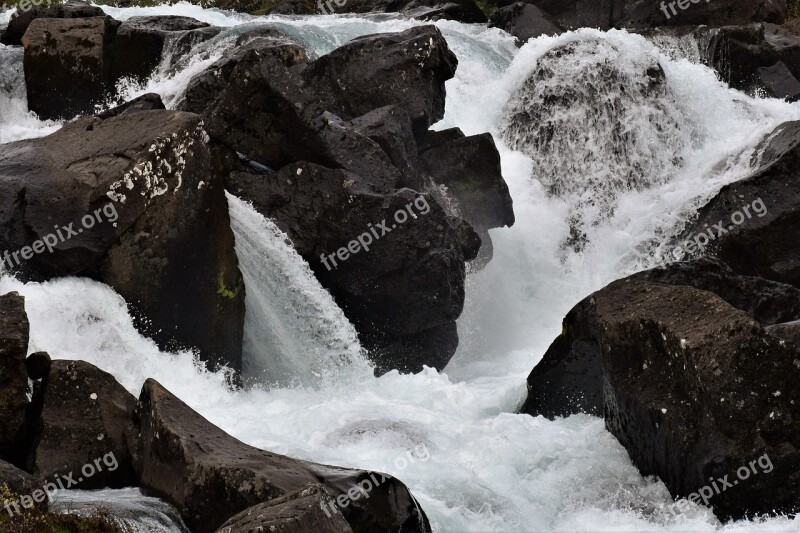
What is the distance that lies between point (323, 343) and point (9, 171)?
15.3 feet

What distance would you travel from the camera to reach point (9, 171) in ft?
40.5

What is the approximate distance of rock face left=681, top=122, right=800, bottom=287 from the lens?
1664 cm

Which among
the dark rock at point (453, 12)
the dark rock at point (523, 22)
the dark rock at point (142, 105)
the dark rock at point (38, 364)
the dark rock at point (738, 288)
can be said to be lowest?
the dark rock at point (453, 12)

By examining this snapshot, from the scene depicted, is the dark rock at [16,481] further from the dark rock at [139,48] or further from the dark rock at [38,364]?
the dark rock at [139,48]

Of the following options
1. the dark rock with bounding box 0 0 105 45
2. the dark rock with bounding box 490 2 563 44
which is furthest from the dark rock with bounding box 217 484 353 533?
the dark rock with bounding box 490 2 563 44

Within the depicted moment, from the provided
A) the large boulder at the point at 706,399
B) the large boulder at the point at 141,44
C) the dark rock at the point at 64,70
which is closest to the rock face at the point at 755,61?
the large boulder at the point at 141,44

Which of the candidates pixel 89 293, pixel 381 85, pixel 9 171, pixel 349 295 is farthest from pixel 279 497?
pixel 381 85

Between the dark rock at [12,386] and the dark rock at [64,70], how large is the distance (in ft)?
33.8

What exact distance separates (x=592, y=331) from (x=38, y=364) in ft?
20.0

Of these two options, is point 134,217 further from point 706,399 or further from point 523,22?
point 523,22

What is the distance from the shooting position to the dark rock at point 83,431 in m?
9.46

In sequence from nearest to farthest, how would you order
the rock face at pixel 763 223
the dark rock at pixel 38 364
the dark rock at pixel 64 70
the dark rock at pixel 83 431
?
the dark rock at pixel 83 431 → the dark rock at pixel 38 364 → the rock face at pixel 763 223 → the dark rock at pixel 64 70

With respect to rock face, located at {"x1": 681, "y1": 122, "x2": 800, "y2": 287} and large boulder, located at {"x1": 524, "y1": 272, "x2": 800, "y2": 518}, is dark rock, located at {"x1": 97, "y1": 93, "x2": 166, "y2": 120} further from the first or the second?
rock face, located at {"x1": 681, "y1": 122, "x2": 800, "y2": 287}

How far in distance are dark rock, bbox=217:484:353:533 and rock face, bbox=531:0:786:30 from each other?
22.8m
